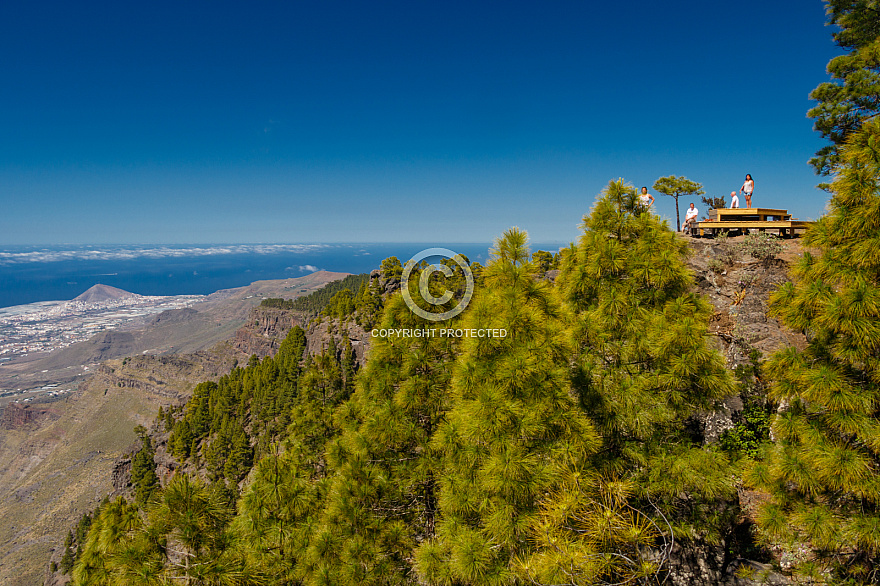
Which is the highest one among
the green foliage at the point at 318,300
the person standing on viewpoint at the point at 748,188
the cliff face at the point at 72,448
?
the person standing on viewpoint at the point at 748,188

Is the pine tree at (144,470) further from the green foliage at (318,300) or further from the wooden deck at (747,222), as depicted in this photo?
the wooden deck at (747,222)

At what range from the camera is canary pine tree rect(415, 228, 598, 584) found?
235 inches

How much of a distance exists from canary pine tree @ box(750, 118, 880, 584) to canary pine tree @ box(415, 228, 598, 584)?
314 cm

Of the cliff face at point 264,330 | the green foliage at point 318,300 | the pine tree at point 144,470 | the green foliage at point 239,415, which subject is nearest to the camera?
the green foliage at point 239,415

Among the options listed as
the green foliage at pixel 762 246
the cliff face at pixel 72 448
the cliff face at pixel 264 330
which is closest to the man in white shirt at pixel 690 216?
the green foliage at pixel 762 246

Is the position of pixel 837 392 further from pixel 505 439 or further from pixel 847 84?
pixel 847 84

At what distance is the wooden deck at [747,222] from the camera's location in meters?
13.6

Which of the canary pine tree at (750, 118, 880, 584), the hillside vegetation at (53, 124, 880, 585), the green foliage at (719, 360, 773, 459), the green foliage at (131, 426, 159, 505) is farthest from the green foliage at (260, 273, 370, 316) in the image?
the canary pine tree at (750, 118, 880, 584)

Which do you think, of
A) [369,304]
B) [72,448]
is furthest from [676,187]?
[72,448]

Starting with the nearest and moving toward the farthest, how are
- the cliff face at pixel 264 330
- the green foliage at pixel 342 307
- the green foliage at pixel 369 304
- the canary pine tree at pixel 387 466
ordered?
the canary pine tree at pixel 387 466, the green foliage at pixel 369 304, the green foliage at pixel 342 307, the cliff face at pixel 264 330

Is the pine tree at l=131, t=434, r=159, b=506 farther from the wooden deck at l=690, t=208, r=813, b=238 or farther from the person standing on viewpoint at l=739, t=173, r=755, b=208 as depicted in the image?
the person standing on viewpoint at l=739, t=173, r=755, b=208

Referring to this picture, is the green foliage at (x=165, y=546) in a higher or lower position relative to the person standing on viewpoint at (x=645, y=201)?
lower

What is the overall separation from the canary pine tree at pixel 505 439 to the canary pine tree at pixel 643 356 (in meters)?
0.89

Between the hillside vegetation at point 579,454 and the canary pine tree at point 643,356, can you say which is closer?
the hillside vegetation at point 579,454
